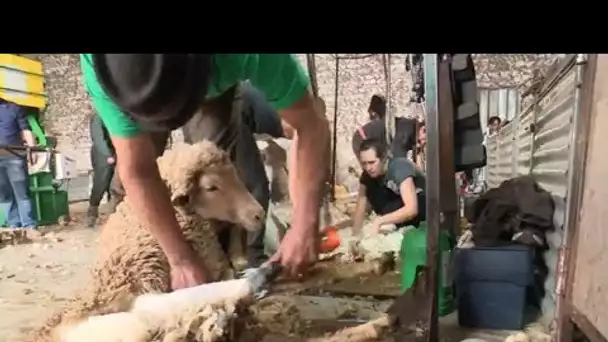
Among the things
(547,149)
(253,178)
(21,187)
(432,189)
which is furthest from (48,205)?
(547,149)

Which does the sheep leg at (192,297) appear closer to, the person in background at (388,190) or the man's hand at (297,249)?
the man's hand at (297,249)

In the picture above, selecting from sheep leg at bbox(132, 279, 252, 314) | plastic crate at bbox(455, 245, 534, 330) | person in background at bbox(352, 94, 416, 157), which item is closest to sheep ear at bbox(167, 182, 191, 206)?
sheep leg at bbox(132, 279, 252, 314)

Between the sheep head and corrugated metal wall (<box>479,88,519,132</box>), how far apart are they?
283mm

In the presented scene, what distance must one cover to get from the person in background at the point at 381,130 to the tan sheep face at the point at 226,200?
0.45 ft

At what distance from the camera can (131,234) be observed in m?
0.72

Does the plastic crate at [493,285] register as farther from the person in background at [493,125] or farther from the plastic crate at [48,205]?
the plastic crate at [48,205]

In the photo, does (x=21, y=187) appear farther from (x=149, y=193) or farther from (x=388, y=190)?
(x=388, y=190)

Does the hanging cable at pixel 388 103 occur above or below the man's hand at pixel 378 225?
above

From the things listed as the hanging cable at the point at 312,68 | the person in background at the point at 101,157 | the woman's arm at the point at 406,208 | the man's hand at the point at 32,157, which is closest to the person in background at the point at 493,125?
the woman's arm at the point at 406,208

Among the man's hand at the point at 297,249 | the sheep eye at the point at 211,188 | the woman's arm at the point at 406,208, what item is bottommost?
the man's hand at the point at 297,249

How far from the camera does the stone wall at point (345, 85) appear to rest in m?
0.70

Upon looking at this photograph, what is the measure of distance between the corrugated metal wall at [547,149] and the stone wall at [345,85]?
1.8 inches

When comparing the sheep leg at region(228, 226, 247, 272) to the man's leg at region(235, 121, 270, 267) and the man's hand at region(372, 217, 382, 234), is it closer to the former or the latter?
the man's leg at region(235, 121, 270, 267)
